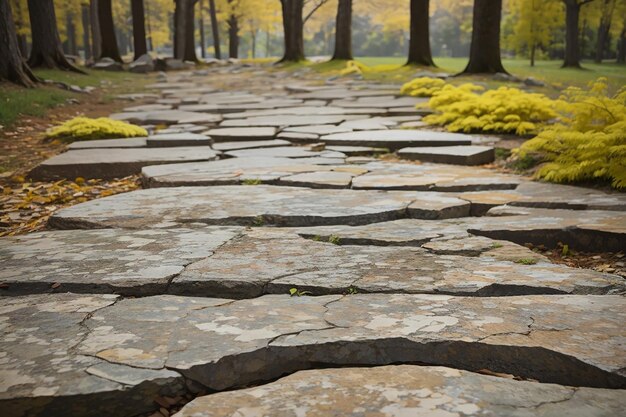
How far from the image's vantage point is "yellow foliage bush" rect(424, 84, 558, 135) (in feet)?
19.1

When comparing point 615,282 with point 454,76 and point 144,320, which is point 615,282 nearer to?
point 144,320

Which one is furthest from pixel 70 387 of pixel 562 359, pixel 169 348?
pixel 562 359

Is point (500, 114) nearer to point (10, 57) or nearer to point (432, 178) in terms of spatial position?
point (432, 178)

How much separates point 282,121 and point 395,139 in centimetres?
200

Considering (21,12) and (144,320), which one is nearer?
(144,320)

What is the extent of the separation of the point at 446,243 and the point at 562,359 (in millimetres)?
1060

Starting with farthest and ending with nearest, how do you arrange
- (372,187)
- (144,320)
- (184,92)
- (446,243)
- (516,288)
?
1. (184,92)
2. (372,187)
3. (446,243)
4. (516,288)
5. (144,320)

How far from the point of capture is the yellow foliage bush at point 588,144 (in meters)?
3.48

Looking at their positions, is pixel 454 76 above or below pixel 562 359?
above

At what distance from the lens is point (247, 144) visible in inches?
215

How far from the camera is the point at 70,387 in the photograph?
4.35 feet

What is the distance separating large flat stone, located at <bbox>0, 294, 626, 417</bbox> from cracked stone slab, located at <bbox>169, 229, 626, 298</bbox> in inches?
4.1

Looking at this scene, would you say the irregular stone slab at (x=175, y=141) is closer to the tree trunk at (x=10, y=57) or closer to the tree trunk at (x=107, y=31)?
the tree trunk at (x=10, y=57)

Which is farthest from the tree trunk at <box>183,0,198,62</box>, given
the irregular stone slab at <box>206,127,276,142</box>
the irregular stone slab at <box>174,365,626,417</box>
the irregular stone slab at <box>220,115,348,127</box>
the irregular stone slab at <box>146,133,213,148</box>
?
the irregular stone slab at <box>174,365,626,417</box>
